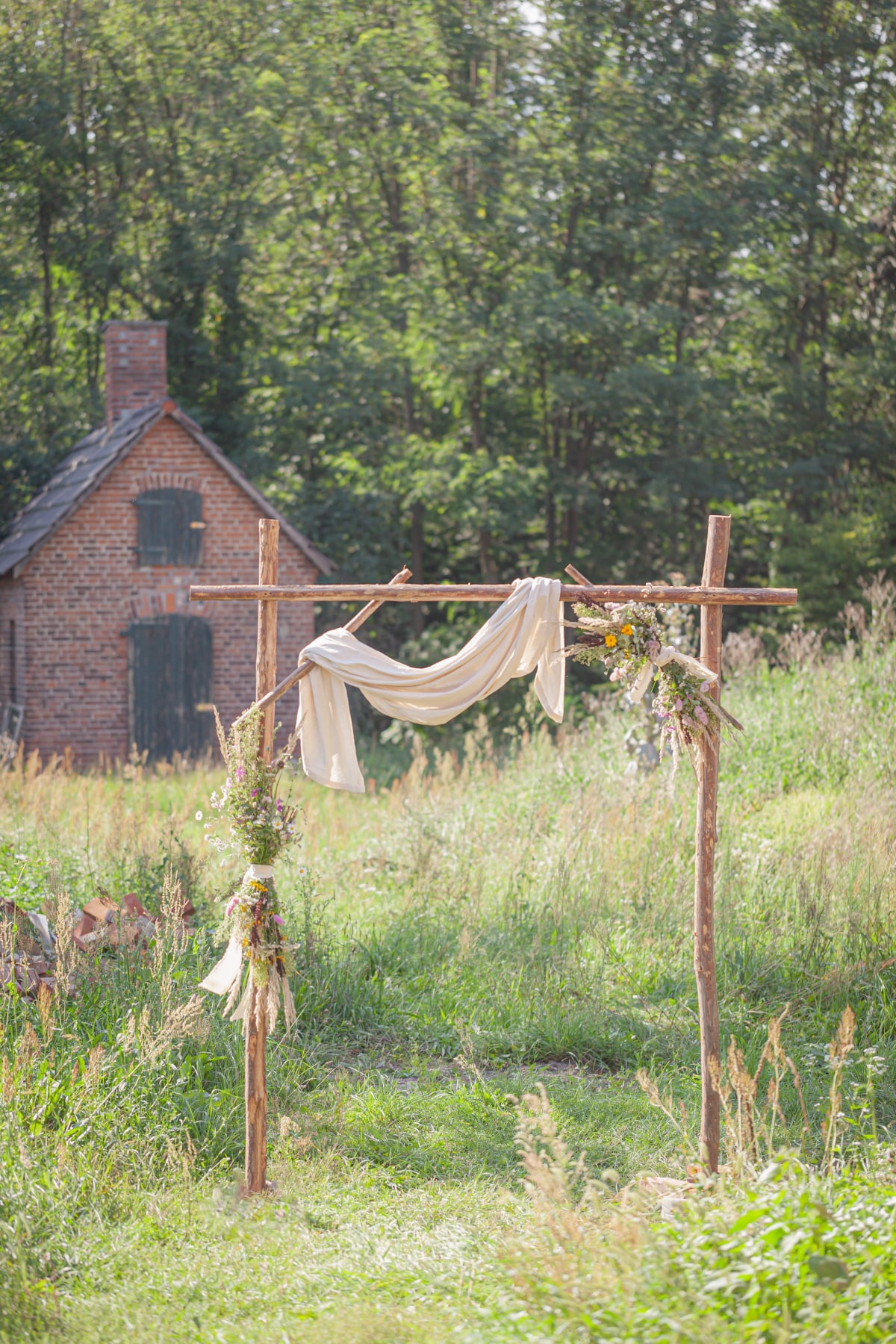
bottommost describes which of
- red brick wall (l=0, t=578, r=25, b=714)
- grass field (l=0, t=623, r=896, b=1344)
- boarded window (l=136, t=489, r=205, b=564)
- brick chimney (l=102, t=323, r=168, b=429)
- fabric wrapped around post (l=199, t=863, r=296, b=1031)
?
grass field (l=0, t=623, r=896, b=1344)

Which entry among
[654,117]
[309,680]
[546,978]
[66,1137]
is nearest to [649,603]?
[309,680]

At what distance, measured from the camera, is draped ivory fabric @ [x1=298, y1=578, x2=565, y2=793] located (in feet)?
16.8

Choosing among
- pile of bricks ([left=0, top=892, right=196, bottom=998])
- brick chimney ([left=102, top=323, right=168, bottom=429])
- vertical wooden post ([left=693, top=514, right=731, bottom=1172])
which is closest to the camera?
vertical wooden post ([left=693, top=514, right=731, bottom=1172])

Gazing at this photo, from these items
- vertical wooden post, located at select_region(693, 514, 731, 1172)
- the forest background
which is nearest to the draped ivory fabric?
vertical wooden post, located at select_region(693, 514, 731, 1172)

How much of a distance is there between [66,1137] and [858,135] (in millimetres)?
20466

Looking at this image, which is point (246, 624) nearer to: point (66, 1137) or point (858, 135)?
point (66, 1137)

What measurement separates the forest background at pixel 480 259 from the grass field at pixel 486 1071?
9.37 metres

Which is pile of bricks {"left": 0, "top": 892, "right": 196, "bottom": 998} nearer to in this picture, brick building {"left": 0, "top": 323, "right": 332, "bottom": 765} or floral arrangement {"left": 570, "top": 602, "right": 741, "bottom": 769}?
floral arrangement {"left": 570, "top": 602, "right": 741, "bottom": 769}

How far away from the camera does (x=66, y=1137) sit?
505cm

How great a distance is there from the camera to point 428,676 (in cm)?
511

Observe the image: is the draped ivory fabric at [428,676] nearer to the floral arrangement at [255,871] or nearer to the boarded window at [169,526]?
the floral arrangement at [255,871]

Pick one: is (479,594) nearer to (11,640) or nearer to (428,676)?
(428,676)

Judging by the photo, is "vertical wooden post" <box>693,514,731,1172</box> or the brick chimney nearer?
"vertical wooden post" <box>693,514,731,1172</box>

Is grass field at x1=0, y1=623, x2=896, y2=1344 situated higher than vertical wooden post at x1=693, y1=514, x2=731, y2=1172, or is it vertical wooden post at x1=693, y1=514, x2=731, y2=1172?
vertical wooden post at x1=693, y1=514, x2=731, y2=1172
